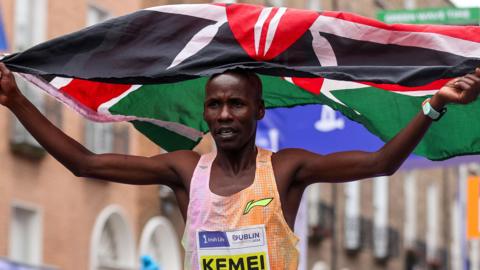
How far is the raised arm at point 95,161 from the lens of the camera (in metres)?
6.60

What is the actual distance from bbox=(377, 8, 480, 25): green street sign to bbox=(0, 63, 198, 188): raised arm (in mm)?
11648

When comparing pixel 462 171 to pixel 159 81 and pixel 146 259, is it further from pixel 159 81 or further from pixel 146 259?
pixel 159 81

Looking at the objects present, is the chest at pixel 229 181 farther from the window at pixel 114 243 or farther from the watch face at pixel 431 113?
the window at pixel 114 243

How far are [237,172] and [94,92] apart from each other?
39.8 inches

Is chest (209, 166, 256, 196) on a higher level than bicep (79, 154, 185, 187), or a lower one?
lower

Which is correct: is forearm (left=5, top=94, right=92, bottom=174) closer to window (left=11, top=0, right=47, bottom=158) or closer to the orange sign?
the orange sign

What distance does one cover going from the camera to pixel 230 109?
20.9ft

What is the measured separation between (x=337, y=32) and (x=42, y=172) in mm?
19308

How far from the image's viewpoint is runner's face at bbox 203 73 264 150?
635 cm

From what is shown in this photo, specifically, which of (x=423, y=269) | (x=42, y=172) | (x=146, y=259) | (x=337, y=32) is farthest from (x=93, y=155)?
(x=423, y=269)

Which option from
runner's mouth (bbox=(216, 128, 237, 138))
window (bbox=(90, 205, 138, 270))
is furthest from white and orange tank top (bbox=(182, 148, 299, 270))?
window (bbox=(90, 205, 138, 270))

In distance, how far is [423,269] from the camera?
52531 millimetres

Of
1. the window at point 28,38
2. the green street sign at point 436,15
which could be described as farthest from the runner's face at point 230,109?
the window at point 28,38

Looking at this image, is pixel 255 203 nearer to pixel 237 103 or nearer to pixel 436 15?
pixel 237 103
